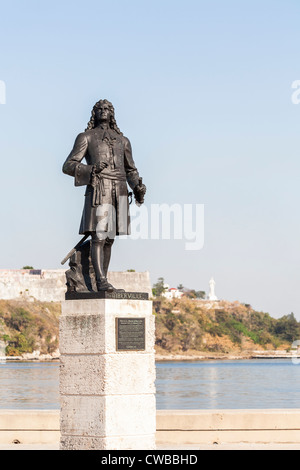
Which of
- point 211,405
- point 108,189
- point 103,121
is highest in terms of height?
point 103,121

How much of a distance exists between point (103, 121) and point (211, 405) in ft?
87.4

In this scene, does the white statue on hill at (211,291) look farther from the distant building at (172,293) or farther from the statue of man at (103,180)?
the statue of man at (103,180)

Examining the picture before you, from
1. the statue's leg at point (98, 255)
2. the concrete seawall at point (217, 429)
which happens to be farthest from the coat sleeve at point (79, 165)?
the concrete seawall at point (217, 429)

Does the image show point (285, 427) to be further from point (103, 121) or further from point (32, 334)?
point (32, 334)

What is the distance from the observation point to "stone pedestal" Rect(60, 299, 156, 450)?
1158cm

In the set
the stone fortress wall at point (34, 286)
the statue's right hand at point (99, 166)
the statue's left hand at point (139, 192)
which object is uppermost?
the stone fortress wall at point (34, 286)

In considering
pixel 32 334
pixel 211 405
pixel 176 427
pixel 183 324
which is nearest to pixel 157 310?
pixel 183 324

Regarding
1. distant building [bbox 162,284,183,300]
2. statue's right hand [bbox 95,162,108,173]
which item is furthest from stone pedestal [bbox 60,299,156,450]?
distant building [bbox 162,284,183,300]

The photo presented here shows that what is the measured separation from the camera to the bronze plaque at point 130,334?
11.7 meters

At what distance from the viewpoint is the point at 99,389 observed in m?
11.6

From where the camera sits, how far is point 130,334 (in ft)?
38.8

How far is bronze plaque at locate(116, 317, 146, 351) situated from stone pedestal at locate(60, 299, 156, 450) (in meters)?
0.01

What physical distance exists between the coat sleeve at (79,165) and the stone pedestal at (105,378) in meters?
1.47

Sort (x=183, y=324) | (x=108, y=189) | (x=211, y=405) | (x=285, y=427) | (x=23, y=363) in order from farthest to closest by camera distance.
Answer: (x=183, y=324), (x=23, y=363), (x=211, y=405), (x=285, y=427), (x=108, y=189)
